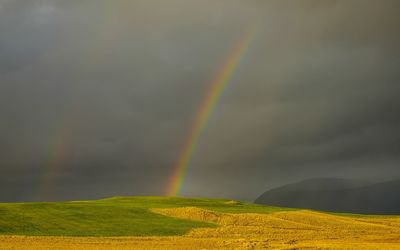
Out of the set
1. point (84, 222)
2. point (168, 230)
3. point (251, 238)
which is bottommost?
point (251, 238)

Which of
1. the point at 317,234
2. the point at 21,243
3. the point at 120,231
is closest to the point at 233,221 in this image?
the point at 317,234

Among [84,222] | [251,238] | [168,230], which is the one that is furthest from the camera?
[84,222]

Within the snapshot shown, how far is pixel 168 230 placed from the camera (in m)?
63.5

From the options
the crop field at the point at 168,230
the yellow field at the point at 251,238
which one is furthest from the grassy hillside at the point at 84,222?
the yellow field at the point at 251,238

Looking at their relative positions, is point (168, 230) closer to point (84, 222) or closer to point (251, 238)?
point (251, 238)

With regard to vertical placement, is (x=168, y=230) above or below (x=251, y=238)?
above

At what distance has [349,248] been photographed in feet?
168

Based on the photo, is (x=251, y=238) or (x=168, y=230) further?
(x=168, y=230)

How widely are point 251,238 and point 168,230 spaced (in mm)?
12390

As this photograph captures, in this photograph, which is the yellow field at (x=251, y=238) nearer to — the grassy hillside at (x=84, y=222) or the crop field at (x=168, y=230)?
the crop field at (x=168, y=230)

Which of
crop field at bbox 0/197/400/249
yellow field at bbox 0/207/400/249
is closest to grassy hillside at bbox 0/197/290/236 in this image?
crop field at bbox 0/197/400/249

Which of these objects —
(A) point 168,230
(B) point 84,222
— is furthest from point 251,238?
(B) point 84,222

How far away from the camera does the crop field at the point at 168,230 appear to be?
170 ft

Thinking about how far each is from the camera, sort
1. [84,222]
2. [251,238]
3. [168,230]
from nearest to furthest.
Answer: [251,238] → [168,230] → [84,222]
